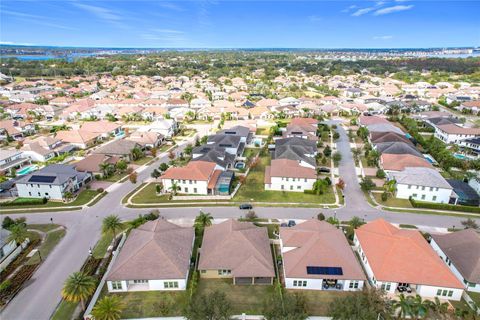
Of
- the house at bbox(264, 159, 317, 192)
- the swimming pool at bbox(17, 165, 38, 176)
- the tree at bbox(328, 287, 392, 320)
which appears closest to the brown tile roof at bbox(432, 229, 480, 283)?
the tree at bbox(328, 287, 392, 320)

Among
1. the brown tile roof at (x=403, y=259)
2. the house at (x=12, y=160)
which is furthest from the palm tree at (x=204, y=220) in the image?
the house at (x=12, y=160)

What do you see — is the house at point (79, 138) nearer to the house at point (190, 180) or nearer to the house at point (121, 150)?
the house at point (121, 150)

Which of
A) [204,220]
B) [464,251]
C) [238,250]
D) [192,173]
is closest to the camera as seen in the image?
[464,251]

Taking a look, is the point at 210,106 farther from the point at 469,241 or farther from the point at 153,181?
the point at 469,241

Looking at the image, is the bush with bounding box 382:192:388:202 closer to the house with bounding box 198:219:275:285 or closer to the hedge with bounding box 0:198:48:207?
the house with bounding box 198:219:275:285

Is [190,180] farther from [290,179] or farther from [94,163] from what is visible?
[94,163]

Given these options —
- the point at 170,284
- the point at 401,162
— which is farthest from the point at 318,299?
the point at 401,162
